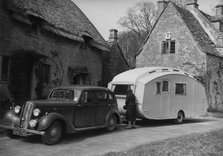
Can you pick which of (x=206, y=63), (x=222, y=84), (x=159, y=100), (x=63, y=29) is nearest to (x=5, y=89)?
(x=63, y=29)

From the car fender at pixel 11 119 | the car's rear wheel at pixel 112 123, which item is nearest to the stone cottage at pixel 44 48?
the car fender at pixel 11 119

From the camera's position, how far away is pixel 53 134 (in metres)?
9.92

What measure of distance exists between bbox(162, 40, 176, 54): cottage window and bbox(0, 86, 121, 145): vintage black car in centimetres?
1631

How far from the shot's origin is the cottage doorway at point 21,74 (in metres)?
16.2

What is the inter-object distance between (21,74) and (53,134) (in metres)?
7.68

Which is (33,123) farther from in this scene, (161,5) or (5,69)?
(161,5)

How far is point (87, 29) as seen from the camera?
23234 millimetres

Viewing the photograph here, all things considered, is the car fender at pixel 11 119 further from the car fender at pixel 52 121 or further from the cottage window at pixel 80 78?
the cottage window at pixel 80 78

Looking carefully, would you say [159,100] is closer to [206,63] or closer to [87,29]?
[87,29]

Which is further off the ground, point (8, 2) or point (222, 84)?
point (8, 2)

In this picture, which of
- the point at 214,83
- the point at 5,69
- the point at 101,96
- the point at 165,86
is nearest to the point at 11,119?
the point at 101,96

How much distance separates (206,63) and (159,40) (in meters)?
5.14

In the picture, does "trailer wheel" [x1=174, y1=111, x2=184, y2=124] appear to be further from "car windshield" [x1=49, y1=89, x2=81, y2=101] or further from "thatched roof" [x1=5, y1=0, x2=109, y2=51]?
"thatched roof" [x1=5, y1=0, x2=109, y2=51]

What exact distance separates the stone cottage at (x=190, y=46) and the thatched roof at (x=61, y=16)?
6.85 metres
